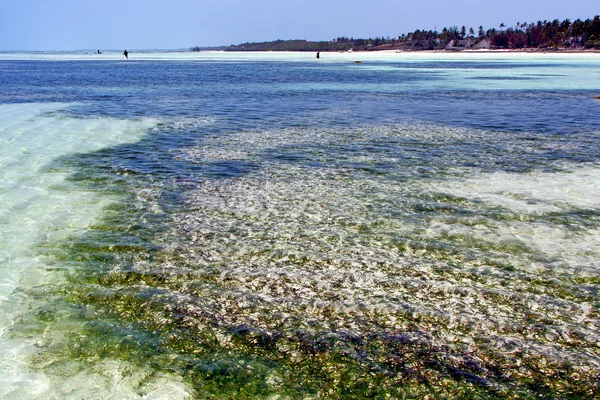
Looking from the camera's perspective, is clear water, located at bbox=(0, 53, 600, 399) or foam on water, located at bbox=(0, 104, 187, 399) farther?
clear water, located at bbox=(0, 53, 600, 399)

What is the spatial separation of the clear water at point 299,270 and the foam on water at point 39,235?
33 millimetres

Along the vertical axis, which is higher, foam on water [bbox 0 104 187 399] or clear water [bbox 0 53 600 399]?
foam on water [bbox 0 104 187 399]

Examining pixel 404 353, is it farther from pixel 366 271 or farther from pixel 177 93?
pixel 177 93

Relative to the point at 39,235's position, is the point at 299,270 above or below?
below

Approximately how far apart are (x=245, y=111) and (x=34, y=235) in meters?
20.4

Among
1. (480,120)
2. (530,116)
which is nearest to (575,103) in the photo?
(530,116)

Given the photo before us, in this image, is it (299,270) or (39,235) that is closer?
(299,270)

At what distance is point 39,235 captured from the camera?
9078 millimetres

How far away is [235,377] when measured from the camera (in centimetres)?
511

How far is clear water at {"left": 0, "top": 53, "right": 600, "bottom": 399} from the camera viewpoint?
5.22 m

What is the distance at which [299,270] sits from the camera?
303 inches

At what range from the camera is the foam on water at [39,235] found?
4.96m

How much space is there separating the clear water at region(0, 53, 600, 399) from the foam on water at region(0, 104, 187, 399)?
0.11ft

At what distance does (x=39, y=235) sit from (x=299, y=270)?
5.28m
